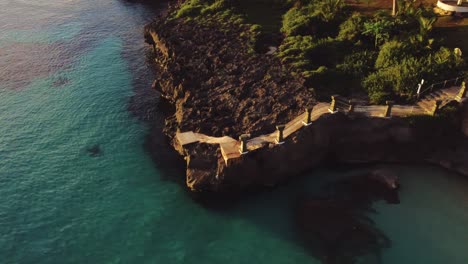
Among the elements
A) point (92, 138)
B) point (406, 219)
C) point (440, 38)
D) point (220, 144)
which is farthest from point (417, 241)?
point (92, 138)

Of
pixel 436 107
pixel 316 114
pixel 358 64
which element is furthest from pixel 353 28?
pixel 316 114

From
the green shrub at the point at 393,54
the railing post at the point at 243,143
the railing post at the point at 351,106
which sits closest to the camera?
the railing post at the point at 243,143

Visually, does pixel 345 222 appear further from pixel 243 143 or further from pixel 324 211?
pixel 243 143

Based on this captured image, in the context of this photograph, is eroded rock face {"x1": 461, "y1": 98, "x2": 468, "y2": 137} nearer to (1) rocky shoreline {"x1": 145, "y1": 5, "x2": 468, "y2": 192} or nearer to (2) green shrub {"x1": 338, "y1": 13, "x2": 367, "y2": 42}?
(1) rocky shoreline {"x1": 145, "y1": 5, "x2": 468, "y2": 192}

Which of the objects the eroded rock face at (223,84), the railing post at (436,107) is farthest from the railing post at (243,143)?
the railing post at (436,107)

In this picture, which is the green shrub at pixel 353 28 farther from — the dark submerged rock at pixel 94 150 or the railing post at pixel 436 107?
the dark submerged rock at pixel 94 150

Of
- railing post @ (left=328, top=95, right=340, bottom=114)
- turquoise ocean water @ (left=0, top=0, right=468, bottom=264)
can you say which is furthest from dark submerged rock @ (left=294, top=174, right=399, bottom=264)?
railing post @ (left=328, top=95, right=340, bottom=114)
